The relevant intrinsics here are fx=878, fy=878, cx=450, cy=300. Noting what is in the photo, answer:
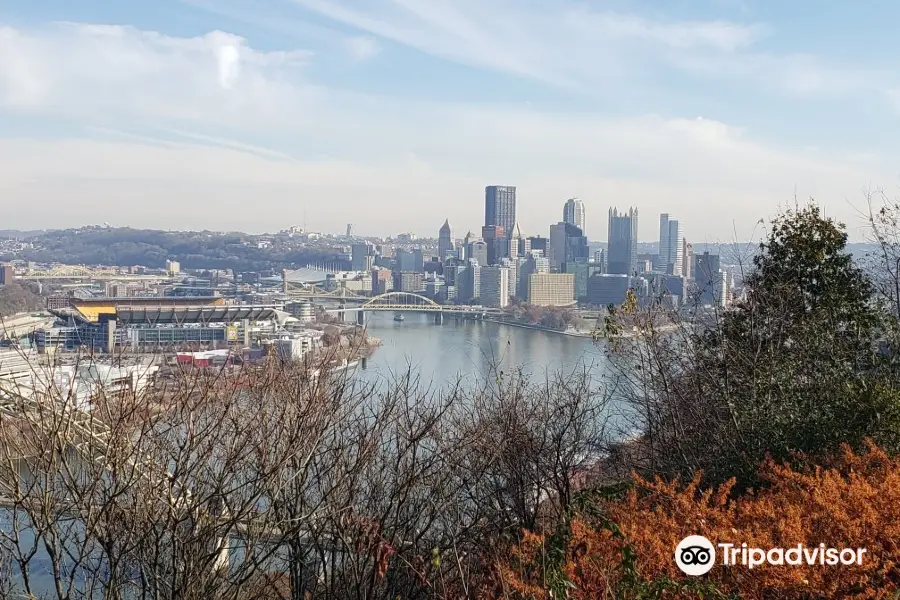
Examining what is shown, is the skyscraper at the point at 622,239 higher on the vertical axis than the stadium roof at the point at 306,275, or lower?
higher

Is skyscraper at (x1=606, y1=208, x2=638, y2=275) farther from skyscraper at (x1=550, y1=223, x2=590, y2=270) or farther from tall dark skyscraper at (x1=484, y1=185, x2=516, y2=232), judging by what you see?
tall dark skyscraper at (x1=484, y1=185, x2=516, y2=232)

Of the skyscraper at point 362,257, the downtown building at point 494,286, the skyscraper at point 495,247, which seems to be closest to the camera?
the downtown building at point 494,286

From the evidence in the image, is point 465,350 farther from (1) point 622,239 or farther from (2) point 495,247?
(2) point 495,247

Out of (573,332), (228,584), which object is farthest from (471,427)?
(573,332)

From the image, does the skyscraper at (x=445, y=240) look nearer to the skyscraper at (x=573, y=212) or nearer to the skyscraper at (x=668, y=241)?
the skyscraper at (x=573, y=212)

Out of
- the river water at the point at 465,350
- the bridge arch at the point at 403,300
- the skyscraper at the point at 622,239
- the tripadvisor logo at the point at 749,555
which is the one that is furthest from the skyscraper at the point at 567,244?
the tripadvisor logo at the point at 749,555

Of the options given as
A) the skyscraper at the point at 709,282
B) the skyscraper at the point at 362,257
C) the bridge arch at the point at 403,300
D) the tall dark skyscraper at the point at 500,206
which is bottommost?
the bridge arch at the point at 403,300

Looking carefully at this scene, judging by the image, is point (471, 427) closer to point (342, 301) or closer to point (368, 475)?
point (368, 475)
